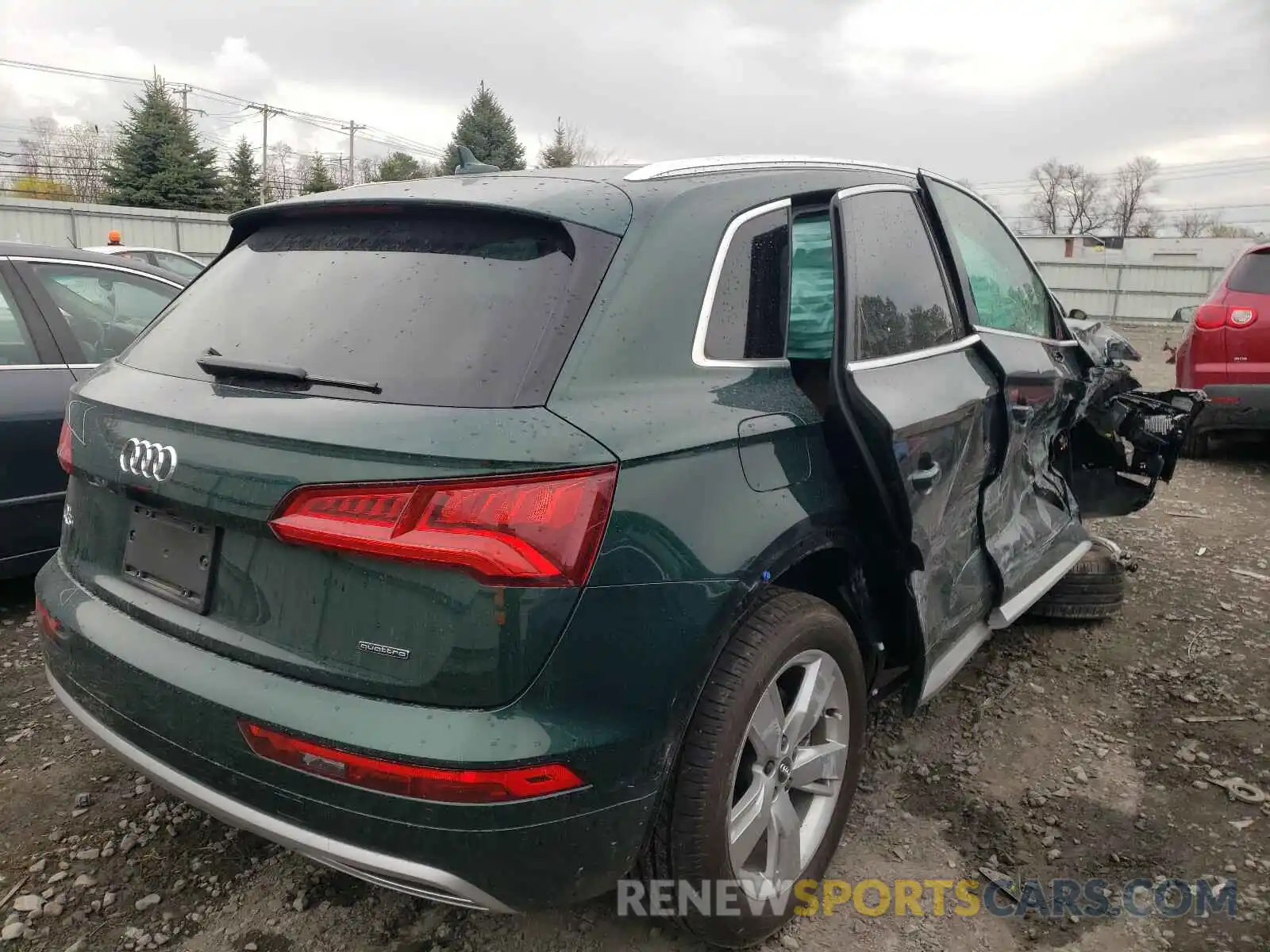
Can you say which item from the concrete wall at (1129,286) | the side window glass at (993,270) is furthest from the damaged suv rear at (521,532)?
the concrete wall at (1129,286)

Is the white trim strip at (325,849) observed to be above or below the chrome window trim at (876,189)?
below

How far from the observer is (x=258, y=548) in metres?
1.75

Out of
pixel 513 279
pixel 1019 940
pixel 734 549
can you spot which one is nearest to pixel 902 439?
pixel 734 549

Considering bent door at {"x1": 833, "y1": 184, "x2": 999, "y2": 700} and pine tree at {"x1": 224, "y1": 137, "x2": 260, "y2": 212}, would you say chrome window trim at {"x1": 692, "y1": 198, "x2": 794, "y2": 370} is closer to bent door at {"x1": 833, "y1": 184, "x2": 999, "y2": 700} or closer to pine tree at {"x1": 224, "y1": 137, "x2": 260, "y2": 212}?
bent door at {"x1": 833, "y1": 184, "x2": 999, "y2": 700}

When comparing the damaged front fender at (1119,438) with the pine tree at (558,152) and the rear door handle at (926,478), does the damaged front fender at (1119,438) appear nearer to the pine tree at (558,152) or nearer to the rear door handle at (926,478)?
the rear door handle at (926,478)

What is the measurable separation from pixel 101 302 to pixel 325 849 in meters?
3.52

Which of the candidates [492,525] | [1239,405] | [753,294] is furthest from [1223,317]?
[492,525]

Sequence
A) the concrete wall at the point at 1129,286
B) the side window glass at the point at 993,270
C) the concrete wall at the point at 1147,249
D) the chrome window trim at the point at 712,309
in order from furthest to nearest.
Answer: the concrete wall at the point at 1147,249
the concrete wall at the point at 1129,286
the side window glass at the point at 993,270
the chrome window trim at the point at 712,309

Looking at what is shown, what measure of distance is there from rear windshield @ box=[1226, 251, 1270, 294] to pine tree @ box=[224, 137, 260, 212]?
104ft

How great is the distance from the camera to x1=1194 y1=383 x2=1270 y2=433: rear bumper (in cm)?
603

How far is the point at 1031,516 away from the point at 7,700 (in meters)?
3.84

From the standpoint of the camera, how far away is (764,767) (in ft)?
6.74

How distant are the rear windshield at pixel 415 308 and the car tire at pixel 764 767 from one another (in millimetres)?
746

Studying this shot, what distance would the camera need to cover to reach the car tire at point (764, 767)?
1.85m
